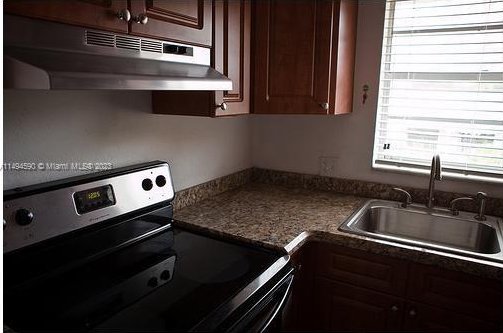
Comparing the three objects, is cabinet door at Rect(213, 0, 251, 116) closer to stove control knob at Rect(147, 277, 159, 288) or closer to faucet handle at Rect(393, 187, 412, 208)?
stove control knob at Rect(147, 277, 159, 288)

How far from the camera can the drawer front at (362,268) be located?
5.08 ft

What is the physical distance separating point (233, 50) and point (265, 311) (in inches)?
39.4

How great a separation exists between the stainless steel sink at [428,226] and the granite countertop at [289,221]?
69 mm

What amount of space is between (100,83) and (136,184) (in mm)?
614

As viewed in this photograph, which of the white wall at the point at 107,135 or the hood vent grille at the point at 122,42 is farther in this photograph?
the white wall at the point at 107,135

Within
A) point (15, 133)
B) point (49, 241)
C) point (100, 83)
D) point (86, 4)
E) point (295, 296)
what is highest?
point (86, 4)

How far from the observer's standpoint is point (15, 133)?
1202mm

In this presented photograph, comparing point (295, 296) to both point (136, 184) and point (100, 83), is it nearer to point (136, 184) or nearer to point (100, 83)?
point (136, 184)

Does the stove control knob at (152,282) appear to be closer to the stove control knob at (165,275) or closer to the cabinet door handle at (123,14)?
the stove control knob at (165,275)

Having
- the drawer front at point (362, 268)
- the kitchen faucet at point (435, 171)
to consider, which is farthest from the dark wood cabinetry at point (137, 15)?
the kitchen faucet at point (435, 171)

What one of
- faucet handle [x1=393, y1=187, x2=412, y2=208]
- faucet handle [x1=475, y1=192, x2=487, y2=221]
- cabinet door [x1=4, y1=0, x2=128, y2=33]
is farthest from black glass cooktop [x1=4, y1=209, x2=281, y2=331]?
faucet handle [x1=475, y1=192, x2=487, y2=221]

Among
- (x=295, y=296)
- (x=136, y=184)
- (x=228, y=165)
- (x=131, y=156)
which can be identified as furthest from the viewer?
(x=228, y=165)

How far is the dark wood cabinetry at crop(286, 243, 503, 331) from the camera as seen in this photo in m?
1.44

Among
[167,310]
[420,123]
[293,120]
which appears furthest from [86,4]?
[420,123]
